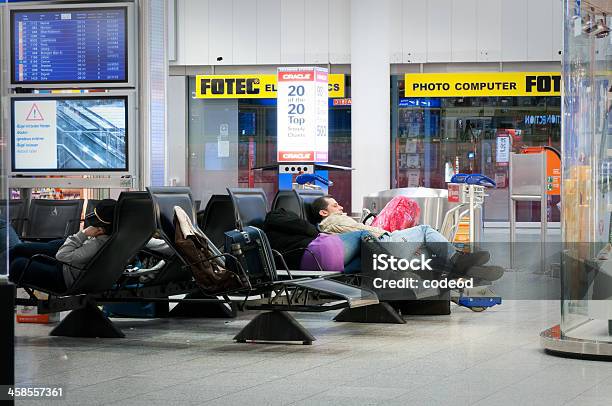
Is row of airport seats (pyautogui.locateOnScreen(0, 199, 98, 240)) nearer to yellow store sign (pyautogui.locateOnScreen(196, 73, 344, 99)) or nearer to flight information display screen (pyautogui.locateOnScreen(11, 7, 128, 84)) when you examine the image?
flight information display screen (pyautogui.locateOnScreen(11, 7, 128, 84))

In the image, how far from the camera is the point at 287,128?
15242mm

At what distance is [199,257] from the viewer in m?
8.01

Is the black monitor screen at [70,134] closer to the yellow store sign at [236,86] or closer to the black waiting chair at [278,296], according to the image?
the black waiting chair at [278,296]

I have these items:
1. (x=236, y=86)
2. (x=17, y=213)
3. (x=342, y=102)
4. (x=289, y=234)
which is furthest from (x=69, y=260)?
(x=236, y=86)

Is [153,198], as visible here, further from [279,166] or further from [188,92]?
[188,92]

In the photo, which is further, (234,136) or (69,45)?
(234,136)

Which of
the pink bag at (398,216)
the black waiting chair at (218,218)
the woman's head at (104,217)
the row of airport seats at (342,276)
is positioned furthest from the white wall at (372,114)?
the woman's head at (104,217)

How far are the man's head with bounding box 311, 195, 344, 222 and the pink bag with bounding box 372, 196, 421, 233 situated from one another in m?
0.58

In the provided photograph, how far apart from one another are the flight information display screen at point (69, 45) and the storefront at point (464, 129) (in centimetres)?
1290

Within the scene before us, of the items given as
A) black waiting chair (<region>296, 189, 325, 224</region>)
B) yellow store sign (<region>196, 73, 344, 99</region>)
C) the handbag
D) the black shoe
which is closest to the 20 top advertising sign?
black waiting chair (<region>296, 189, 325, 224</region>)

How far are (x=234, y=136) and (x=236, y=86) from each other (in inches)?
43.5

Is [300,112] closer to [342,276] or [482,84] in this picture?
[342,276]

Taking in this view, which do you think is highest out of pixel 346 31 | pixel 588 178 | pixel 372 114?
pixel 346 31

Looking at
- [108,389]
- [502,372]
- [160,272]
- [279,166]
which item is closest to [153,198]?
[160,272]
